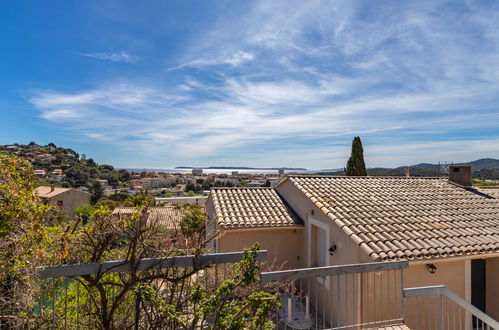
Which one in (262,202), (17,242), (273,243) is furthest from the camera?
(262,202)

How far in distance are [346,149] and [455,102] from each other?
30.1ft

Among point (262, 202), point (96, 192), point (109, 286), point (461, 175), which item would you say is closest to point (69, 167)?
point (96, 192)

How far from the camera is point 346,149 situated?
25.5 m

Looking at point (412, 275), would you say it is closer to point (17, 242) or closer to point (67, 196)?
point (17, 242)

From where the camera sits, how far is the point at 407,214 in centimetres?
947

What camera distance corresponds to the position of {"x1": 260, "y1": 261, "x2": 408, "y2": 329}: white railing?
445cm

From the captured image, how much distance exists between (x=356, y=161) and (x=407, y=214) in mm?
15502

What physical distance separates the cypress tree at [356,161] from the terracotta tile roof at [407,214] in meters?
9.97

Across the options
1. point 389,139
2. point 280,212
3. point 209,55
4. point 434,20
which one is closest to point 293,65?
point 209,55

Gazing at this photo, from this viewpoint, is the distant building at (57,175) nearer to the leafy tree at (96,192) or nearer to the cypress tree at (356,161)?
the leafy tree at (96,192)

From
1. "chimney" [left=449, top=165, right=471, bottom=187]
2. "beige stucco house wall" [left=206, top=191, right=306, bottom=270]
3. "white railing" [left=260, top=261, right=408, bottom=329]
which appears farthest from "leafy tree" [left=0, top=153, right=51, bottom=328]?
"chimney" [left=449, top=165, right=471, bottom=187]

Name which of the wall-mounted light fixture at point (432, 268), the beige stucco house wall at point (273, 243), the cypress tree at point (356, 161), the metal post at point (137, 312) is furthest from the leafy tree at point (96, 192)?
the wall-mounted light fixture at point (432, 268)

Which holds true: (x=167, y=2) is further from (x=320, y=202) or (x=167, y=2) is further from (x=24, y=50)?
(x=320, y=202)

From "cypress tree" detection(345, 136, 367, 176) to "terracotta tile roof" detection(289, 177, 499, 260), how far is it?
997cm
